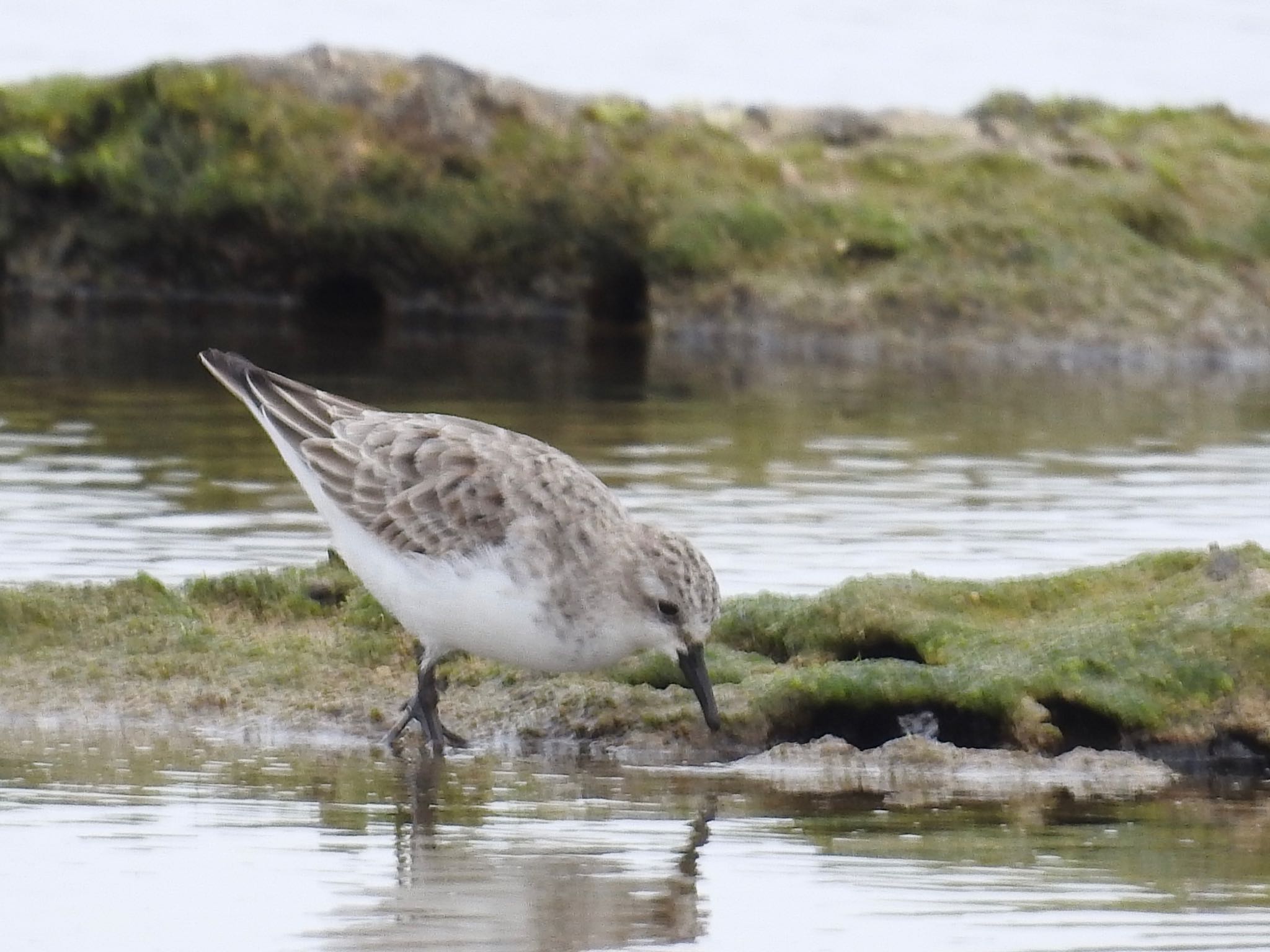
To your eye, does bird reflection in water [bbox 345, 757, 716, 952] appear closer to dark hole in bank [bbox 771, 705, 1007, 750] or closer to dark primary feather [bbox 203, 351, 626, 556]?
dark hole in bank [bbox 771, 705, 1007, 750]

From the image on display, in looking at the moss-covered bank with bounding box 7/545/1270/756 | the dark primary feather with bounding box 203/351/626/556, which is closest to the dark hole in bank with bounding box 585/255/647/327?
the moss-covered bank with bounding box 7/545/1270/756

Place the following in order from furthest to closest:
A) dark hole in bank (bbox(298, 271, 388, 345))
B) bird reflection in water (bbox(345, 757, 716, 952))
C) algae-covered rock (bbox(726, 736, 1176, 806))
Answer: dark hole in bank (bbox(298, 271, 388, 345)), algae-covered rock (bbox(726, 736, 1176, 806)), bird reflection in water (bbox(345, 757, 716, 952))

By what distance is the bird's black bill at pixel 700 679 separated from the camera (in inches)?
338

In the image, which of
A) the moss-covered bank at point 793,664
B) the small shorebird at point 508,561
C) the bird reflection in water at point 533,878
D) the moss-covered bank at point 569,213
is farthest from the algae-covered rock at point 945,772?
the moss-covered bank at point 569,213

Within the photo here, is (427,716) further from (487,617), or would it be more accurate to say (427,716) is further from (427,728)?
(487,617)

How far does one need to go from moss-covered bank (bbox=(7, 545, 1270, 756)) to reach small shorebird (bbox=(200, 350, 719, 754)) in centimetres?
37

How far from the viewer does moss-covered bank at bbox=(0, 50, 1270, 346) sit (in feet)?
74.0

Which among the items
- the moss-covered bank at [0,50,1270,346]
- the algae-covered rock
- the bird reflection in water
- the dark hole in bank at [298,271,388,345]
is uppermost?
the moss-covered bank at [0,50,1270,346]

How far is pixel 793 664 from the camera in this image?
30.6 ft

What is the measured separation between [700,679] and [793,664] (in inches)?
31.9

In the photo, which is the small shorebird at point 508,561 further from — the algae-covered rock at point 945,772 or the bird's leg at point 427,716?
the algae-covered rock at point 945,772

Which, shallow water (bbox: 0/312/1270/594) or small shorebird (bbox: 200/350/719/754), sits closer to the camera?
small shorebird (bbox: 200/350/719/754)

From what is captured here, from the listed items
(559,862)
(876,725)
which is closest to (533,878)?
(559,862)

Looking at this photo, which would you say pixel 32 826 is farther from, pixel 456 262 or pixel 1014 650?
pixel 456 262
